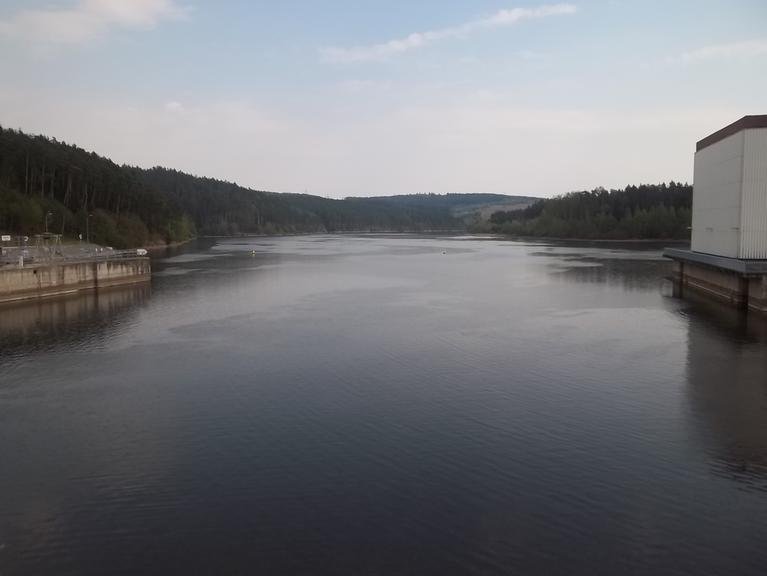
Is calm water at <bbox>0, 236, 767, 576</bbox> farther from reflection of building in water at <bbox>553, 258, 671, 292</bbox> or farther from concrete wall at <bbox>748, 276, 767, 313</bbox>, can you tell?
reflection of building in water at <bbox>553, 258, 671, 292</bbox>

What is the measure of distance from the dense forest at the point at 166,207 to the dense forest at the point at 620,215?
0.15 metres

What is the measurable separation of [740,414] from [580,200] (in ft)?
346

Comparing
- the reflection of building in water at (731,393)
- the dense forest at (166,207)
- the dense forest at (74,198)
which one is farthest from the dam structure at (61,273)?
the reflection of building in water at (731,393)

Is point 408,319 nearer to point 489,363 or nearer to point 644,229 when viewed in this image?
point 489,363

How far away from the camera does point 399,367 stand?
15.0 m

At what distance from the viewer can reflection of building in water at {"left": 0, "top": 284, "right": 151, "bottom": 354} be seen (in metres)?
18.5

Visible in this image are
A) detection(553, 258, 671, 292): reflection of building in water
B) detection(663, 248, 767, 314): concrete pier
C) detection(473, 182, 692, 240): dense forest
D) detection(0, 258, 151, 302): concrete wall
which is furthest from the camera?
detection(473, 182, 692, 240): dense forest

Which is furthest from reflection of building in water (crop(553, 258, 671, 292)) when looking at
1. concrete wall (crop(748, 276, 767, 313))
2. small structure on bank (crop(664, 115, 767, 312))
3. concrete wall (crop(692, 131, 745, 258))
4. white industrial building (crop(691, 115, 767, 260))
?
concrete wall (crop(748, 276, 767, 313))

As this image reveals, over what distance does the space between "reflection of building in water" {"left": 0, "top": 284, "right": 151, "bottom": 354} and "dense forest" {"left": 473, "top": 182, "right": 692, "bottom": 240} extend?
7739 cm

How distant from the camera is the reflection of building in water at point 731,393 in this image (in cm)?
941

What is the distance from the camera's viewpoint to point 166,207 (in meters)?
82.2

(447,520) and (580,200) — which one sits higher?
(580,200)

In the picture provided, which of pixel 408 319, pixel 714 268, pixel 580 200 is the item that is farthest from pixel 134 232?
pixel 580 200

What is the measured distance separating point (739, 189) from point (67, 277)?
28.6 meters
